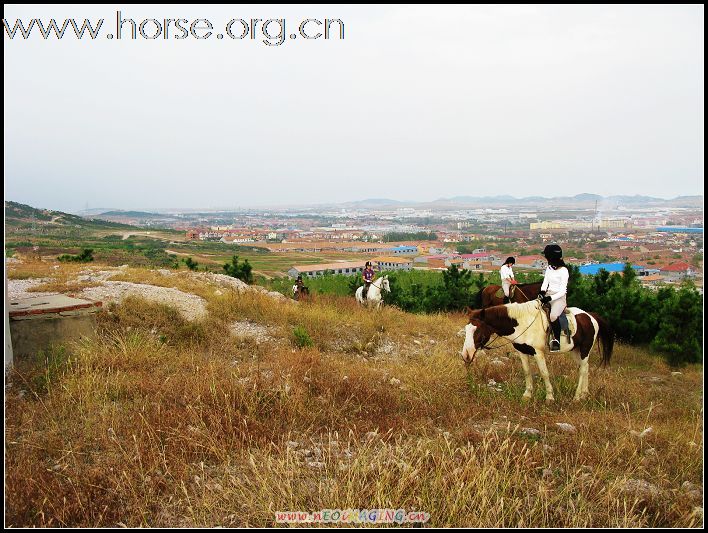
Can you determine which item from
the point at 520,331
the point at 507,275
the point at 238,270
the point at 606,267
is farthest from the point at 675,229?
the point at 238,270

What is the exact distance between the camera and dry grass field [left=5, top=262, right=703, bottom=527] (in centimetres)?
350

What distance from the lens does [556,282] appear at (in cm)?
595

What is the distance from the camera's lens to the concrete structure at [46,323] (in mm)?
6672

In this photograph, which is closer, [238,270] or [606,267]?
[606,267]

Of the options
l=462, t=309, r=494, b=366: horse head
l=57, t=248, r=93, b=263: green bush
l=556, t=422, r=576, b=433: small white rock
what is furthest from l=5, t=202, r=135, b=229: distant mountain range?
l=556, t=422, r=576, b=433: small white rock

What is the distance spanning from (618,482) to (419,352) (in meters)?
5.86

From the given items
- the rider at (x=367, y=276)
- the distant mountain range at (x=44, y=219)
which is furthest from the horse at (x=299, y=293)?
the distant mountain range at (x=44, y=219)

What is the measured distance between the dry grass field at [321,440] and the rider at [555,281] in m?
1.21

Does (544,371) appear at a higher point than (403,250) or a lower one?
lower

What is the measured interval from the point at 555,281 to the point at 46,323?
6.66 meters

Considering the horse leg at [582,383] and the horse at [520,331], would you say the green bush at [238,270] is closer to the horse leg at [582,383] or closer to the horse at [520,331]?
the horse at [520,331]

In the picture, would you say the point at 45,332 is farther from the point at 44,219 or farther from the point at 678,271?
the point at 44,219

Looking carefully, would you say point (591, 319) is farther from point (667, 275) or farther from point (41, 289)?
point (41, 289)

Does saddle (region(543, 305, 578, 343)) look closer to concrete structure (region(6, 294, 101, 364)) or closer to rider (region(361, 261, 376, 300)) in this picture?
concrete structure (region(6, 294, 101, 364))
